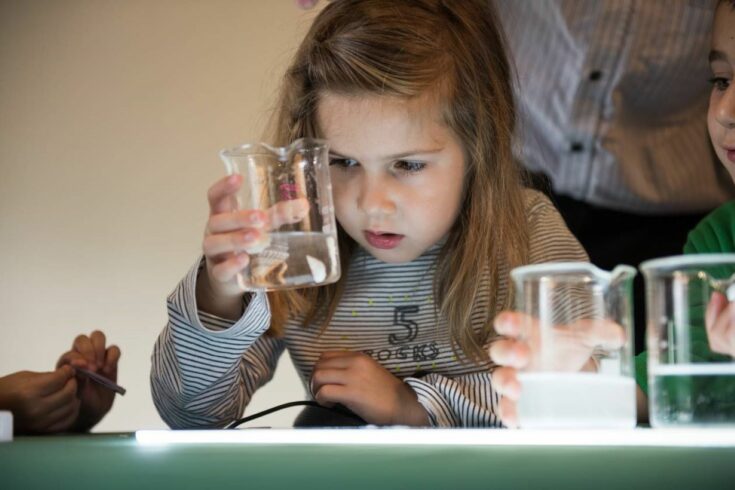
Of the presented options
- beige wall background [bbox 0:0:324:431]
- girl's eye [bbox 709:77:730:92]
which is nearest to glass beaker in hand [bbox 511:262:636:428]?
girl's eye [bbox 709:77:730:92]

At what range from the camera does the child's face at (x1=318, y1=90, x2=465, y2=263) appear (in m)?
1.21

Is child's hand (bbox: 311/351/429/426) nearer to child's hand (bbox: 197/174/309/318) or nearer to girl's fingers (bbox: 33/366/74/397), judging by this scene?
child's hand (bbox: 197/174/309/318)

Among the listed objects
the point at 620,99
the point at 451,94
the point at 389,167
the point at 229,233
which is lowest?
the point at 229,233

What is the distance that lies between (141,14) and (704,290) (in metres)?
2.10

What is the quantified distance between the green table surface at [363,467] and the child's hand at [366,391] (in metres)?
0.49

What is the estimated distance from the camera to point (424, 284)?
1.43 metres

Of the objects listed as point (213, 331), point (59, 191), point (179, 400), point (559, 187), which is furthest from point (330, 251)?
point (59, 191)

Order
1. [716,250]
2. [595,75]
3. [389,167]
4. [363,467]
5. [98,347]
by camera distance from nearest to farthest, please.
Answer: [363,467]
[389,167]
[98,347]
[716,250]
[595,75]

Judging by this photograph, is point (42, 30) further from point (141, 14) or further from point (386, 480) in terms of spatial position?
point (386, 480)

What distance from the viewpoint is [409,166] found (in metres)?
1.24

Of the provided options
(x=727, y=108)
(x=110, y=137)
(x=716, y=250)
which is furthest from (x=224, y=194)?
(x=110, y=137)

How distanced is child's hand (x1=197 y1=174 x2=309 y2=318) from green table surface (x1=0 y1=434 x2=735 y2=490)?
1.03ft

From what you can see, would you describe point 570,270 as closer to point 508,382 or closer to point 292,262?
point 508,382

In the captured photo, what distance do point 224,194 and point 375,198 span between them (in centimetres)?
24
